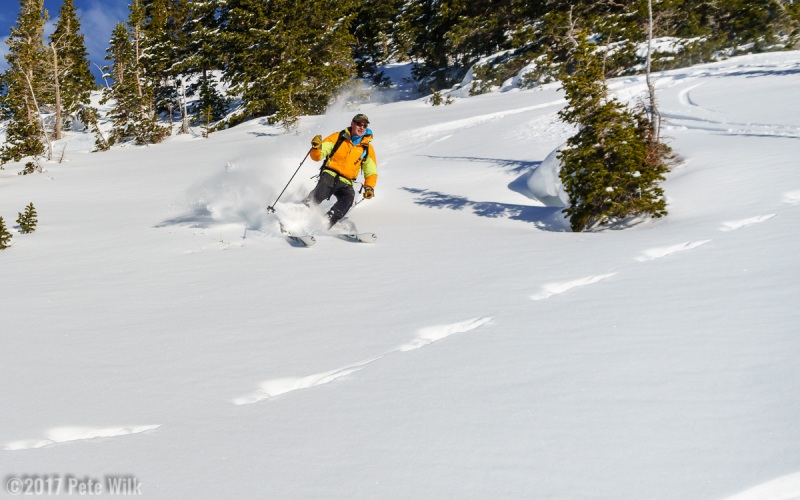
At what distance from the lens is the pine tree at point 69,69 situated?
114 feet

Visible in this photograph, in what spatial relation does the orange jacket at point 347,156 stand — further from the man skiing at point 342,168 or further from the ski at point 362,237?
the ski at point 362,237

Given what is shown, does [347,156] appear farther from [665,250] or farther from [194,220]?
[665,250]

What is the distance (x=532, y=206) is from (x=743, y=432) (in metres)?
7.75

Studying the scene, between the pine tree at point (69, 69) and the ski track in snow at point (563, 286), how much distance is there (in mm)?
35042

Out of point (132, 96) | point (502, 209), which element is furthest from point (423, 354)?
point (132, 96)

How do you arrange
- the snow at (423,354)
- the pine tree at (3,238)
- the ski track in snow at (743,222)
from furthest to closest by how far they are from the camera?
1. the pine tree at (3,238)
2. the ski track in snow at (743,222)
3. the snow at (423,354)

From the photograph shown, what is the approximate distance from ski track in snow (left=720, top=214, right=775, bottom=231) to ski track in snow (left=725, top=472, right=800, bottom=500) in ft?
14.2

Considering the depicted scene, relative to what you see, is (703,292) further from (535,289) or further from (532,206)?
(532,206)

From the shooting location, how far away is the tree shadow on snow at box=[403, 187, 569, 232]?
8.62 meters

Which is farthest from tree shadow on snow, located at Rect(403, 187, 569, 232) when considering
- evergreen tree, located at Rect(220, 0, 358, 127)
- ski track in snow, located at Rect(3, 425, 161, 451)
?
evergreen tree, located at Rect(220, 0, 358, 127)

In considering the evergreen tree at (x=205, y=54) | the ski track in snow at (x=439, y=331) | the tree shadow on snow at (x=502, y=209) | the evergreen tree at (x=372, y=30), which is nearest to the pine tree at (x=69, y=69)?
the evergreen tree at (x=205, y=54)

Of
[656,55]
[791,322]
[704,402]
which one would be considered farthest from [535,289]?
[656,55]

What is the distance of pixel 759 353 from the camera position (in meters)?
2.85

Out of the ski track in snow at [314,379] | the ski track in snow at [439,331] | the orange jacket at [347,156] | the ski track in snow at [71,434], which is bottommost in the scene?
the ski track in snow at [439,331]
